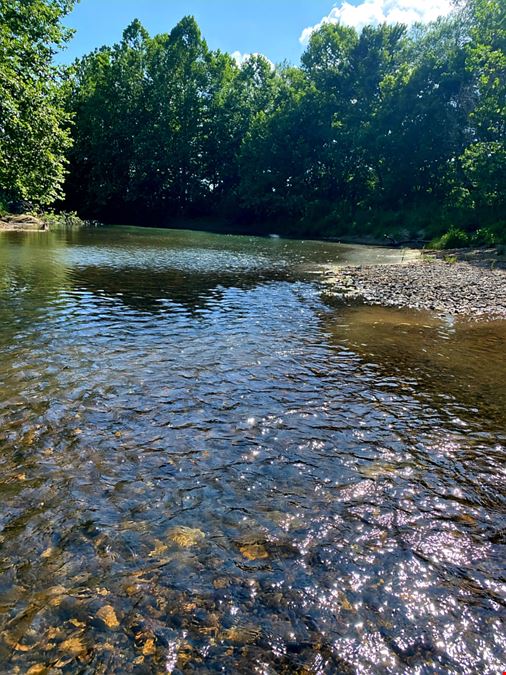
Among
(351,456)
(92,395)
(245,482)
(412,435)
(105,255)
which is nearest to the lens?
(245,482)

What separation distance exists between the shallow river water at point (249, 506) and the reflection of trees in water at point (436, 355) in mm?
69

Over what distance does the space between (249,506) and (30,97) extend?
32272 mm

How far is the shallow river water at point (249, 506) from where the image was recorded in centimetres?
330

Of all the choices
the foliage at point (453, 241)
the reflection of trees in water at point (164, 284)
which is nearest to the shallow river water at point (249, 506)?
the reflection of trees in water at point (164, 284)

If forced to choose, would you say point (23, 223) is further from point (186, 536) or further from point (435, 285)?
point (186, 536)

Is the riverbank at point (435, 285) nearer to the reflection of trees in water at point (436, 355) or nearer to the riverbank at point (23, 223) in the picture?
the reflection of trees in water at point (436, 355)

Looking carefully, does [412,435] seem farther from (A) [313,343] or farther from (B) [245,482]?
(A) [313,343]

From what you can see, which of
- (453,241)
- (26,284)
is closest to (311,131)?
(453,241)

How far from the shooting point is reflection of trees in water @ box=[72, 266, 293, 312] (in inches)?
601

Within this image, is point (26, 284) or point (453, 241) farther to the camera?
point (453, 241)

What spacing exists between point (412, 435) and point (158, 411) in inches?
151

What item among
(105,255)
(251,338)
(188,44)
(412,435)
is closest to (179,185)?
(188,44)

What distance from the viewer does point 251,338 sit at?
11.2 metres

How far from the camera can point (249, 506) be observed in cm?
484
